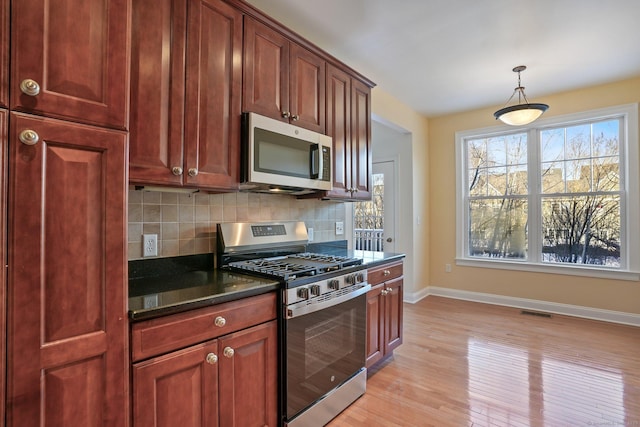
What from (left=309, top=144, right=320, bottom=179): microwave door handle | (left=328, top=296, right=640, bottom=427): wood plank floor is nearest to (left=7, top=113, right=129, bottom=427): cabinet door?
(left=309, top=144, right=320, bottom=179): microwave door handle

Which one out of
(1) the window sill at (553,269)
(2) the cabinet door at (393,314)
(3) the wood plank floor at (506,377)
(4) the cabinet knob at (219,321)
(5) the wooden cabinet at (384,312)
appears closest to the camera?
(4) the cabinet knob at (219,321)

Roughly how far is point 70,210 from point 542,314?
4684mm

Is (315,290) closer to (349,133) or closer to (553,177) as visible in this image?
(349,133)

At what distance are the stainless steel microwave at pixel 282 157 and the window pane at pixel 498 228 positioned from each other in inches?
126

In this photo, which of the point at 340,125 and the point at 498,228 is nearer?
the point at 340,125

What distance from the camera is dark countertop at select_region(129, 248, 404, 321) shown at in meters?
1.21

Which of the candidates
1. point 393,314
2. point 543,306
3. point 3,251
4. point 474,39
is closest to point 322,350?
point 393,314

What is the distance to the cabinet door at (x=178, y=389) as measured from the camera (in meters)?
1.15

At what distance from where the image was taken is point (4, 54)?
87cm

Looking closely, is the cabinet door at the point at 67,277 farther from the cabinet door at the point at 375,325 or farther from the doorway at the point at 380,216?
the doorway at the point at 380,216

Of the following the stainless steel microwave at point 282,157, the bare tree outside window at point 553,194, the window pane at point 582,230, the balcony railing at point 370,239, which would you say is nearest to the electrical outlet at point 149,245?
the stainless steel microwave at point 282,157

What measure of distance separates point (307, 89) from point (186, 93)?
0.90 m

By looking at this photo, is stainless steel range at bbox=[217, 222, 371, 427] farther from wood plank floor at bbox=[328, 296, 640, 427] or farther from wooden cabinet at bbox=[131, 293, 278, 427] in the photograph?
wood plank floor at bbox=[328, 296, 640, 427]

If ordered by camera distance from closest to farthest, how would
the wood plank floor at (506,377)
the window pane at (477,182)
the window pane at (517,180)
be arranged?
the wood plank floor at (506,377) < the window pane at (517,180) < the window pane at (477,182)
